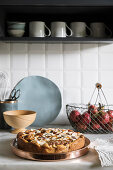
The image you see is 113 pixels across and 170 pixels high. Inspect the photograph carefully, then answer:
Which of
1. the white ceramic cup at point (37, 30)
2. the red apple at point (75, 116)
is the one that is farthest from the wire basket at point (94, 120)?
the white ceramic cup at point (37, 30)

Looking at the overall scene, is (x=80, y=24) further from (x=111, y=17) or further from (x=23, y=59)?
(x=23, y=59)

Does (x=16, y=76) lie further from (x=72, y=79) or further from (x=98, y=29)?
(x=98, y=29)

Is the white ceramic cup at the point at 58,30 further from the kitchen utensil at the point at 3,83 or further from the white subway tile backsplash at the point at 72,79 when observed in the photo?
the kitchen utensil at the point at 3,83

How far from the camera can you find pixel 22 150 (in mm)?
1070

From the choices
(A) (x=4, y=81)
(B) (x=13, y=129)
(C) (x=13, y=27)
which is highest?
(C) (x=13, y=27)

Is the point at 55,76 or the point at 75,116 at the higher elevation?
the point at 55,76

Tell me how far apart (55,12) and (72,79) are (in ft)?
1.56

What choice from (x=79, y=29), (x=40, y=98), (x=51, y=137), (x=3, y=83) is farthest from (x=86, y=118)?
(x=3, y=83)

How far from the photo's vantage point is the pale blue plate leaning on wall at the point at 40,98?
172 cm

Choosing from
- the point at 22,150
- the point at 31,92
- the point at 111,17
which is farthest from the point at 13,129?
the point at 111,17

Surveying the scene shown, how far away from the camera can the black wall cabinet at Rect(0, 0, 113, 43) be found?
1.34 m

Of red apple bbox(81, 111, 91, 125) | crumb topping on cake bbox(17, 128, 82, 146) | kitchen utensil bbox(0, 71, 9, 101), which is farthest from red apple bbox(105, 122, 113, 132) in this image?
kitchen utensil bbox(0, 71, 9, 101)

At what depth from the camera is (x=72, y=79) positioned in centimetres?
173

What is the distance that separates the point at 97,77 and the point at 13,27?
67 centimetres
